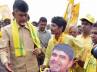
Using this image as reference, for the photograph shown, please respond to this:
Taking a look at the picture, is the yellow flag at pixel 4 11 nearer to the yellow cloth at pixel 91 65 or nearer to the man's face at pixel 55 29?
the man's face at pixel 55 29

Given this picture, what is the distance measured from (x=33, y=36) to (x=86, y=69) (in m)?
1.07

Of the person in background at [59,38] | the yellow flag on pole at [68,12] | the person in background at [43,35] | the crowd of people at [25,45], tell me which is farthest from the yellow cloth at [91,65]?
the person in background at [43,35]

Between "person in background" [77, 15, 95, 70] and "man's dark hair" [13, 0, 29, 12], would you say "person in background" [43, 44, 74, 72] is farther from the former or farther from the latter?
"person in background" [77, 15, 95, 70]

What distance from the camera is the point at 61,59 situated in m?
5.02

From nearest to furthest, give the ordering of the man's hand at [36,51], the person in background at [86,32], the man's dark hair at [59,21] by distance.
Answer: the man's hand at [36,51], the person in background at [86,32], the man's dark hair at [59,21]

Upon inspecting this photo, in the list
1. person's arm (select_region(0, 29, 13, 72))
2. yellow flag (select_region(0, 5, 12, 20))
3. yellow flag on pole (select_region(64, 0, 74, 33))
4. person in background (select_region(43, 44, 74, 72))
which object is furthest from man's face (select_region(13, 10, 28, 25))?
yellow flag (select_region(0, 5, 12, 20))

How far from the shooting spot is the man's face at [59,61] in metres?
4.96

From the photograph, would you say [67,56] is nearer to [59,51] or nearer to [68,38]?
[59,51]

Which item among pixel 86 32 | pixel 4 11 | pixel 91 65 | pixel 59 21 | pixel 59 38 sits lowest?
pixel 4 11

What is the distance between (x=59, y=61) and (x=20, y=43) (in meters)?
1.97

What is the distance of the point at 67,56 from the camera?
16.7 feet

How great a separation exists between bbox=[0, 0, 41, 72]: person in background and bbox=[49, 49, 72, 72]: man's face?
1.72 metres

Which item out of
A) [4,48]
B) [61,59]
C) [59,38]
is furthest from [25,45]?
[61,59]

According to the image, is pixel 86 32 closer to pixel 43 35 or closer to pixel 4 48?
pixel 4 48
